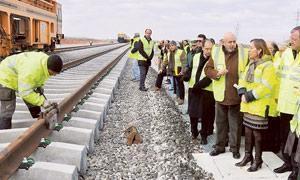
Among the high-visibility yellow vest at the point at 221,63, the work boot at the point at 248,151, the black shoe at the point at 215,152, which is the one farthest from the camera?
the black shoe at the point at 215,152

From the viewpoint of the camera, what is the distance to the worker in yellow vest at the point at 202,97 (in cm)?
604

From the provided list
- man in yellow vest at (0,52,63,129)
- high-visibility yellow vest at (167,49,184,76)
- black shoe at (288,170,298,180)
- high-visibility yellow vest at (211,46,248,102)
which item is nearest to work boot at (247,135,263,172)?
black shoe at (288,170,298,180)

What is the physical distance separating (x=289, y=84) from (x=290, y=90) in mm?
73

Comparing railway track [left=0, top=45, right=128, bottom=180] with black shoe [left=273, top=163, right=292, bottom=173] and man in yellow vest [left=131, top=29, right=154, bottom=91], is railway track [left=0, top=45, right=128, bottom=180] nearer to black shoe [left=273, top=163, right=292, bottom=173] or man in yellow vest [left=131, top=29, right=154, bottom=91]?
black shoe [left=273, top=163, right=292, bottom=173]

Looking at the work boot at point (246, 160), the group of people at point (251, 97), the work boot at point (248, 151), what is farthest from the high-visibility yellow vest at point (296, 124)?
the work boot at point (246, 160)

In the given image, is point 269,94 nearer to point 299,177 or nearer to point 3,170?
point 299,177

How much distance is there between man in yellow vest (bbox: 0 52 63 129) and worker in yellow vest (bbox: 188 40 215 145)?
2427mm

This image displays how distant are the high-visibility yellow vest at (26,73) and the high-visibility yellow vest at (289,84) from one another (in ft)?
9.71

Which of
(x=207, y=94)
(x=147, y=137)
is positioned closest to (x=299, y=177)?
(x=207, y=94)

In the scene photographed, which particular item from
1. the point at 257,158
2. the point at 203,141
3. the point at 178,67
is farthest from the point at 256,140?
the point at 178,67

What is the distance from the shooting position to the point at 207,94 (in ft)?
20.3

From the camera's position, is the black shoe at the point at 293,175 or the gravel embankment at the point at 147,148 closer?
the black shoe at the point at 293,175

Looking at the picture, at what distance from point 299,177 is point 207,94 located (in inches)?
98.0

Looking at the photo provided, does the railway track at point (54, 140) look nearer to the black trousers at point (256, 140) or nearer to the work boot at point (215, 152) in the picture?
the work boot at point (215, 152)
